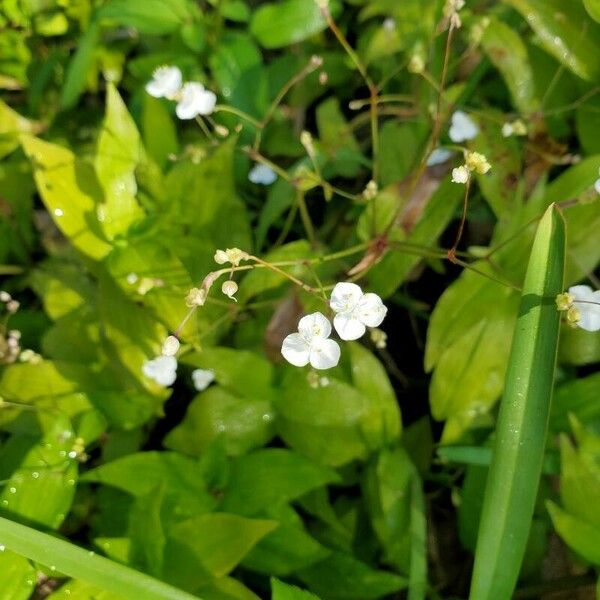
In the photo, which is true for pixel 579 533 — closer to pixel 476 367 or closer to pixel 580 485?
pixel 580 485

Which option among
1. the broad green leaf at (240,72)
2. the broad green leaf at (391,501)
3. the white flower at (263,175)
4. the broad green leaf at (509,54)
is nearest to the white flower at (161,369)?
the broad green leaf at (391,501)

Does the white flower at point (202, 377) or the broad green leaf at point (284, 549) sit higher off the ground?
the white flower at point (202, 377)

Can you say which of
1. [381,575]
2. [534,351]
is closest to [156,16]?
[534,351]

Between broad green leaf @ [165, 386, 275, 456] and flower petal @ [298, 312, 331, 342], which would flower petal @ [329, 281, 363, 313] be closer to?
flower petal @ [298, 312, 331, 342]

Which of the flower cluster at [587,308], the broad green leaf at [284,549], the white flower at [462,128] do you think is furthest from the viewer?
the white flower at [462,128]

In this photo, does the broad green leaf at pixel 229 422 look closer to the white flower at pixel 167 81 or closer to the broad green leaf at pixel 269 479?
the broad green leaf at pixel 269 479

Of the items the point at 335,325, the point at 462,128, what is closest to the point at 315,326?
the point at 335,325

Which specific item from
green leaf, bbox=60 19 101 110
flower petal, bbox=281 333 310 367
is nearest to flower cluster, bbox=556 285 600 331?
flower petal, bbox=281 333 310 367
